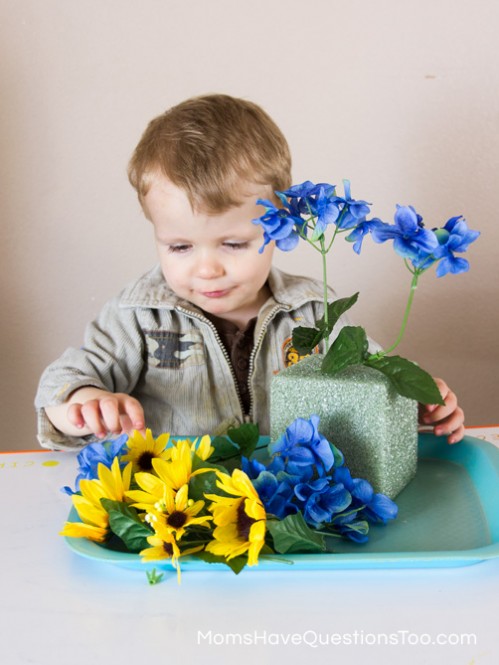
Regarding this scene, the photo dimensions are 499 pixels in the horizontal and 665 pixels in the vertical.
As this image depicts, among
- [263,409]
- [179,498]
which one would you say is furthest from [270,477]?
[263,409]

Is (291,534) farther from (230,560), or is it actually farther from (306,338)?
(306,338)

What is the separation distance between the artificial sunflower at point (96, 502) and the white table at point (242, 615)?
0.09 feet

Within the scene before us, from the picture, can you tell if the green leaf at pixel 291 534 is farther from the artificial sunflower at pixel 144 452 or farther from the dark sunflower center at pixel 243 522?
the artificial sunflower at pixel 144 452

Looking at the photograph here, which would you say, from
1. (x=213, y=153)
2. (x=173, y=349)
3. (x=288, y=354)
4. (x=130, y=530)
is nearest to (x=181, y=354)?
(x=173, y=349)

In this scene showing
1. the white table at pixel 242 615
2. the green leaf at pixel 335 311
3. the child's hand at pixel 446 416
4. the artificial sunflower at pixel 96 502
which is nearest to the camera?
the white table at pixel 242 615

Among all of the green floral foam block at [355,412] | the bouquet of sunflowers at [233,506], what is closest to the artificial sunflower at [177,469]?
the bouquet of sunflowers at [233,506]

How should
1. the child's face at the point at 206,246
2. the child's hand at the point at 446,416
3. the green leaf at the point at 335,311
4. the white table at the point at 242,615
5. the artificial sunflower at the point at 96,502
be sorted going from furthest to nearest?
the child's face at the point at 206,246
the child's hand at the point at 446,416
the green leaf at the point at 335,311
the artificial sunflower at the point at 96,502
the white table at the point at 242,615

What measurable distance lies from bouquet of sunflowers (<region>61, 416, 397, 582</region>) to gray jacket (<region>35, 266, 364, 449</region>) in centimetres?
37

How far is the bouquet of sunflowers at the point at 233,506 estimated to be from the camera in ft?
1.92

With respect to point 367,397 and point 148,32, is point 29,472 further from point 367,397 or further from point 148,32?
point 148,32

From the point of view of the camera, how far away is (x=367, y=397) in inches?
26.4

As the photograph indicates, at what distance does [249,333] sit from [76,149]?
0.45 metres

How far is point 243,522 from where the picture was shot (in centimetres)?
59

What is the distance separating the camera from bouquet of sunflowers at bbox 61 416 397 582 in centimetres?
59
